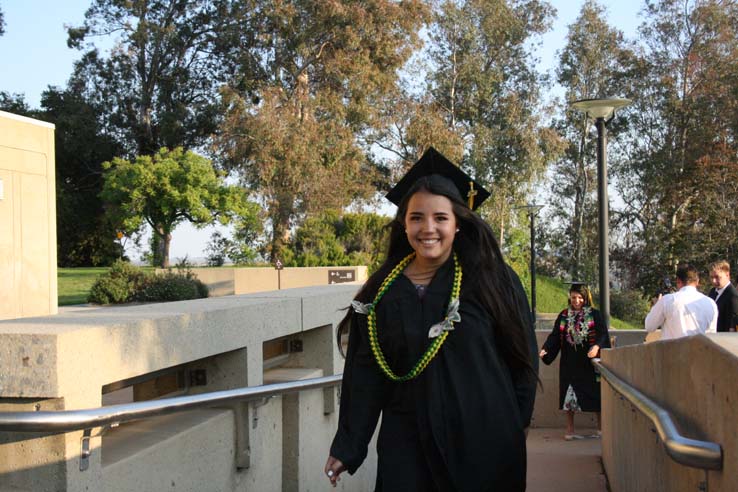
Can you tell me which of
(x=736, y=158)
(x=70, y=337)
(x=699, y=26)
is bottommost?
(x=70, y=337)

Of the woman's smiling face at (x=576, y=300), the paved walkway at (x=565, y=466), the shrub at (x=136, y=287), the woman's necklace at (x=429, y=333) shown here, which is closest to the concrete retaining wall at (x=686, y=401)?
the woman's necklace at (x=429, y=333)

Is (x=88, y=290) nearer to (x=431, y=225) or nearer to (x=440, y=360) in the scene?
(x=431, y=225)

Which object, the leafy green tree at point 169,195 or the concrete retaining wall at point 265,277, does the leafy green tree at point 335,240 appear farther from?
the leafy green tree at point 169,195

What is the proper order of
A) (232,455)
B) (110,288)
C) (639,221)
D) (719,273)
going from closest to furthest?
1. (232,455)
2. (719,273)
3. (110,288)
4. (639,221)

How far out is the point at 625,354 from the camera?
5.44m

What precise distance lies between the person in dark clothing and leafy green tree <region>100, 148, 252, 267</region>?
2692 cm

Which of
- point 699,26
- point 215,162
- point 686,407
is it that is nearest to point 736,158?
point 699,26

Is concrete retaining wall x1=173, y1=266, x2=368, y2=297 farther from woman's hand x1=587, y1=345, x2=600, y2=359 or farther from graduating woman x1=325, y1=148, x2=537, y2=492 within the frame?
graduating woman x1=325, y1=148, x2=537, y2=492

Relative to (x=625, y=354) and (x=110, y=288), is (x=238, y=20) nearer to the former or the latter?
(x=110, y=288)

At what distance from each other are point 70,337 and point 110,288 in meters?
22.0

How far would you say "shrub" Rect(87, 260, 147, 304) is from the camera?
24.0 m

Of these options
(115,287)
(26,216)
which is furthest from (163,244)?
(26,216)

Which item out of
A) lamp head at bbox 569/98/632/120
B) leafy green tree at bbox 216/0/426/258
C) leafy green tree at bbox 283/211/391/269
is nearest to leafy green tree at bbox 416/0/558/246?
leafy green tree at bbox 216/0/426/258

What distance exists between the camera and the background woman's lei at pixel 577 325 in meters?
10.8
